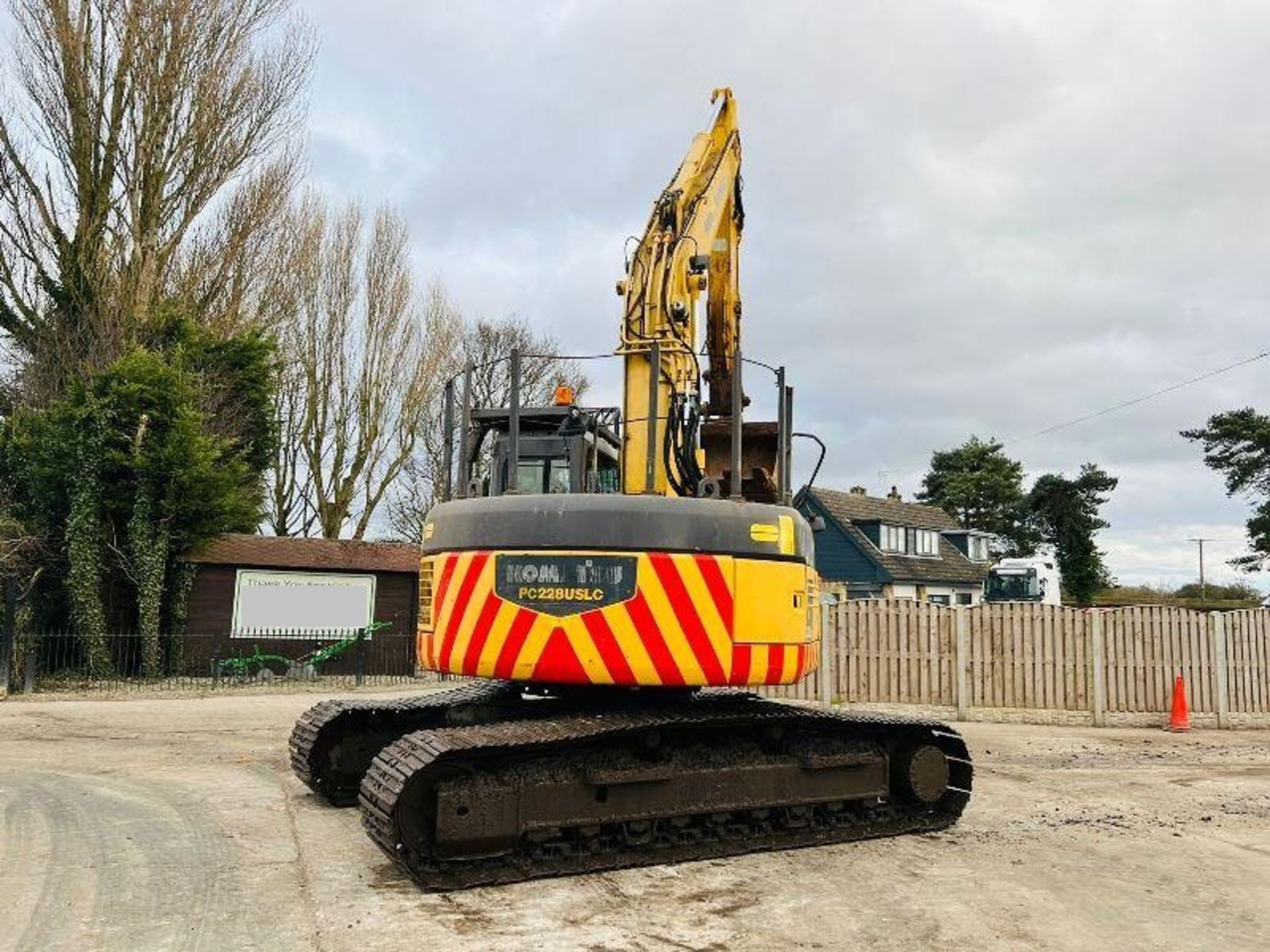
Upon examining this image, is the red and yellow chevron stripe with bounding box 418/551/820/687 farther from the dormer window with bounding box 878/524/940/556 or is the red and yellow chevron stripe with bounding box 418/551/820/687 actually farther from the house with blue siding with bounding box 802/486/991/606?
the dormer window with bounding box 878/524/940/556

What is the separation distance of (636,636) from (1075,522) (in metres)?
54.6

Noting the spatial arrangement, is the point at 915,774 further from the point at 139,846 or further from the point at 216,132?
the point at 216,132

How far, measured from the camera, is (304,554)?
71.2 ft

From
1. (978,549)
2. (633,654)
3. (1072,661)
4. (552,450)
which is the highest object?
(978,549)

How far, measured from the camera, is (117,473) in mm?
19922

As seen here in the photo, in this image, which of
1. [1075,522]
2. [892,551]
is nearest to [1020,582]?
[892,551]

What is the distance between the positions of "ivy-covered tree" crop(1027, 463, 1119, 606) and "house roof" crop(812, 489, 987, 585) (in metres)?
12.0

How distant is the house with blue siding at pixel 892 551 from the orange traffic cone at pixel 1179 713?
23885 mm

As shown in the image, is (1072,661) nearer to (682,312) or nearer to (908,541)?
(682,312)

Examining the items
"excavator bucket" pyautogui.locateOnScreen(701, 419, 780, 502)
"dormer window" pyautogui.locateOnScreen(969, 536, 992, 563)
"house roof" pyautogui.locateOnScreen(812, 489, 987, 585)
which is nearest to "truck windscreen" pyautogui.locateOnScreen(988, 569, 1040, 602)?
"house roof" pyautogui.locateOnScreen(812, 489, 987, 585)

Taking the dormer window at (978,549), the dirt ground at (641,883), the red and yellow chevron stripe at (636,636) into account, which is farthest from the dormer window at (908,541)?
the red and yellow chevron stripe at (636,636)

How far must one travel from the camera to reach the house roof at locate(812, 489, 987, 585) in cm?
3912

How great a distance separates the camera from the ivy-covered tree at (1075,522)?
54.3m

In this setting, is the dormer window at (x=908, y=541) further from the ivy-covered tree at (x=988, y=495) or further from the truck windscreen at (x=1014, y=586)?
the ivy-covered tree at (x=988, y=495)
